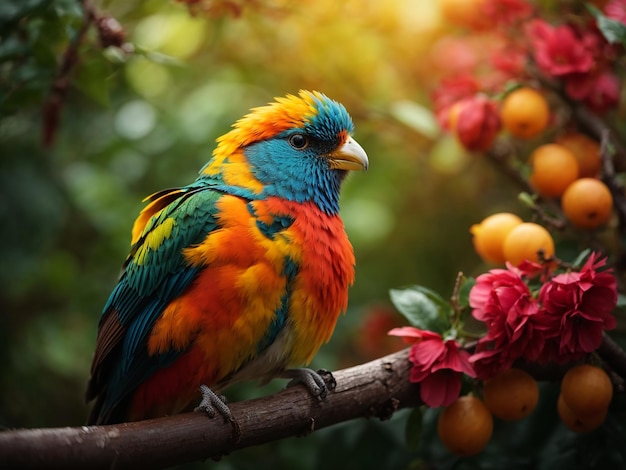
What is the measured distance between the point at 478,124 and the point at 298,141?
684mm

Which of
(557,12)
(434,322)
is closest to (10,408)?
(434,322)

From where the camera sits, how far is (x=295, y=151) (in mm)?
2520

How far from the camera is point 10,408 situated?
327cm

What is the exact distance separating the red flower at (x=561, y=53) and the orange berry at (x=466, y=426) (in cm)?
128

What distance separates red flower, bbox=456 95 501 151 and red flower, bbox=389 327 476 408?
0.86m

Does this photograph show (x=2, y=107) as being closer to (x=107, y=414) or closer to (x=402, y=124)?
(x=107, y=414)

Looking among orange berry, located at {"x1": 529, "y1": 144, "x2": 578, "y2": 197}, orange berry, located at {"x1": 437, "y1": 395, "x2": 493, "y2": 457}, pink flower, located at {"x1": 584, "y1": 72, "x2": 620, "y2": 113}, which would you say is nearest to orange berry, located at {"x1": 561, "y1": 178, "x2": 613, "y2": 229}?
orange berry, located at {"x1": 529, "y1": 144, "x2": 578, "y2": 197}

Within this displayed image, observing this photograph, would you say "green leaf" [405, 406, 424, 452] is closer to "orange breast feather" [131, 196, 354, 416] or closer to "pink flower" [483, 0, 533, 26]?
"orange breast feather" [131, 196, 354, 416]

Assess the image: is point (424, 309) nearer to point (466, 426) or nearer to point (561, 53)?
point (466, 426)

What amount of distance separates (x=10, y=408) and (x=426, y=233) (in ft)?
7.40

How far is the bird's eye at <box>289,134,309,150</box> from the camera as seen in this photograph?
2526 mm

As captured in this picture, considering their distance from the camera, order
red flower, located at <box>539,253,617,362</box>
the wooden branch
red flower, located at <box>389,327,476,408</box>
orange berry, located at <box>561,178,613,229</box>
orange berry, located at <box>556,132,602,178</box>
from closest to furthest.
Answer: the wooden branch
red flower, located at <box>539,253,617,362</box>
red flower, located at <box>389,327,476,408</box>
orange berry, located at <box>561,178,613,229</box>
orange berry, located at <box>556,132,602,178</box>

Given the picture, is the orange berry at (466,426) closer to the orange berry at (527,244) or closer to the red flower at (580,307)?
the red flower at (580,307)

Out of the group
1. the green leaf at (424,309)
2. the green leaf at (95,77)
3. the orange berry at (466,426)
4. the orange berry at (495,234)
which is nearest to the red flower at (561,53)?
the orange berry at (495,234)
